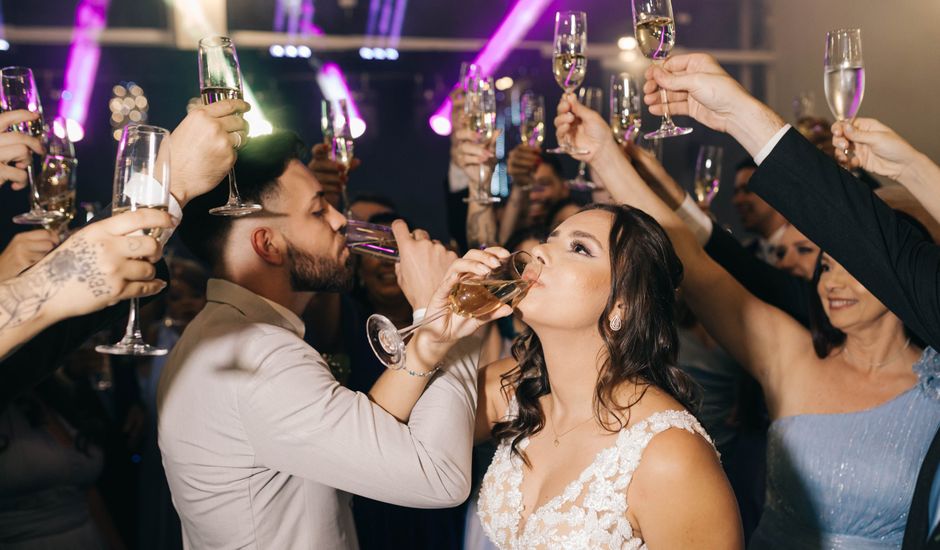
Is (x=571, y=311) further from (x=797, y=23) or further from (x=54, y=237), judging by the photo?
(x=797, y=23)

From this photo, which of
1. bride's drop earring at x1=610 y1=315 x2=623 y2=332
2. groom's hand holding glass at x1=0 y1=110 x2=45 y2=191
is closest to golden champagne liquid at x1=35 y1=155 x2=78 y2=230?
groom's hand holding glass at x1=0 y1=110 x2=45 y2=191

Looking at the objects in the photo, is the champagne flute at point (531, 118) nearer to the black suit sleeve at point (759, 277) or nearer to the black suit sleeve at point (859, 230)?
the black suit sleeve at point (759, 277)

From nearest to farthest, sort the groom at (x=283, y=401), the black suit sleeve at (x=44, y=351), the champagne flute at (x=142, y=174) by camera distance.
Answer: the champagne flute at (x=142, y=174) < the groom at (x=283, y=401) < the black suit sleeve at (x=44, y=351)

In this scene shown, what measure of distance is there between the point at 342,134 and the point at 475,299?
3.97 feet

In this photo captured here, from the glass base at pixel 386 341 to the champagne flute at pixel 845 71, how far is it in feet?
4.18

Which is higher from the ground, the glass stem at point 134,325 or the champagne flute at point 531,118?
the champagne flute at point 531,118

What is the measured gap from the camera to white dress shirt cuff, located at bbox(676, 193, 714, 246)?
272 cm

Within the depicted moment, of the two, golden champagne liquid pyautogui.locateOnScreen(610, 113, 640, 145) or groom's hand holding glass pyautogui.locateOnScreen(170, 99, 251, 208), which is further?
golden champagne liquid pyautogui.locateOnScreen(610, 113, 640, 145)

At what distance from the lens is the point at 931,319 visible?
1660mm

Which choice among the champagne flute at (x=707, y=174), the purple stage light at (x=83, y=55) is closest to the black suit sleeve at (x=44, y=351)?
the champagne flute at (x=707, y=174)

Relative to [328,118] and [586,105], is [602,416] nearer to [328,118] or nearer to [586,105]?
[328,118]

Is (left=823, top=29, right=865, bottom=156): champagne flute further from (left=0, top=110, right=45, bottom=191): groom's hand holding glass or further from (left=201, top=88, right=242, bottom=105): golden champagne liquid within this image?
(left=0, top=110, right=45, bottom=191): groom's hand holding glass

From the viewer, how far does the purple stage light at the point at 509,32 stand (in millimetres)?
7473

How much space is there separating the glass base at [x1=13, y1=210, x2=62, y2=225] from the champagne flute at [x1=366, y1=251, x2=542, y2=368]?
1.04 metres
